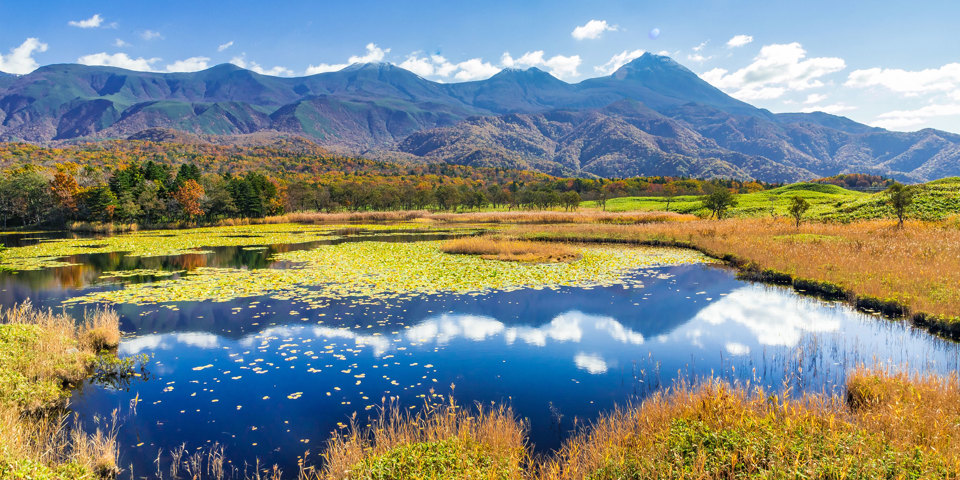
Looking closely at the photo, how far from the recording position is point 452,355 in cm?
1548

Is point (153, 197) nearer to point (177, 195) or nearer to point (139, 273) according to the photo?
point (177, 195)

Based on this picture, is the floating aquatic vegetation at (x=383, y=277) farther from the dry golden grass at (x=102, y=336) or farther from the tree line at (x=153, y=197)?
the tree line at (x=153, y=197)

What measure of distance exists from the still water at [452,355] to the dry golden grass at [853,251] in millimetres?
2164

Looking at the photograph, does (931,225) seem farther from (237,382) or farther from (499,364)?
(237,382)

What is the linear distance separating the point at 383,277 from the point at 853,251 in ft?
96.6

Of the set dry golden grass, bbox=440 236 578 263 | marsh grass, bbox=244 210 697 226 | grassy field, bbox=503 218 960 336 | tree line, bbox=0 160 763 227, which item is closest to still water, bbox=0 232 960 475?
grassy field, bbox=503 218 960 336

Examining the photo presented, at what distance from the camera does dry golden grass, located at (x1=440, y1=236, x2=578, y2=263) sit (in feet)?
117

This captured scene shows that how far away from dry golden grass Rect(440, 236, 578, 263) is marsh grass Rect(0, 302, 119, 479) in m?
25.1

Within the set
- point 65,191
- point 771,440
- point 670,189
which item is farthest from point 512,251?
point 670,189

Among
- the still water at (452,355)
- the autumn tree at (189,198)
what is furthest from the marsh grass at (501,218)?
the still water at (452,355)

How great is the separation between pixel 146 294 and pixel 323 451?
20.1 m

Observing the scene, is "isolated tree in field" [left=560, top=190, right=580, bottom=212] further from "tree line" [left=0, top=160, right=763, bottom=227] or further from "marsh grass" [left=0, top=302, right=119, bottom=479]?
"marsh grass" [left=0, top=302, right=119, bottom=479]

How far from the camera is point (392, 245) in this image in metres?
46.1

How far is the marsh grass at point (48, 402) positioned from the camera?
25.2 feet
